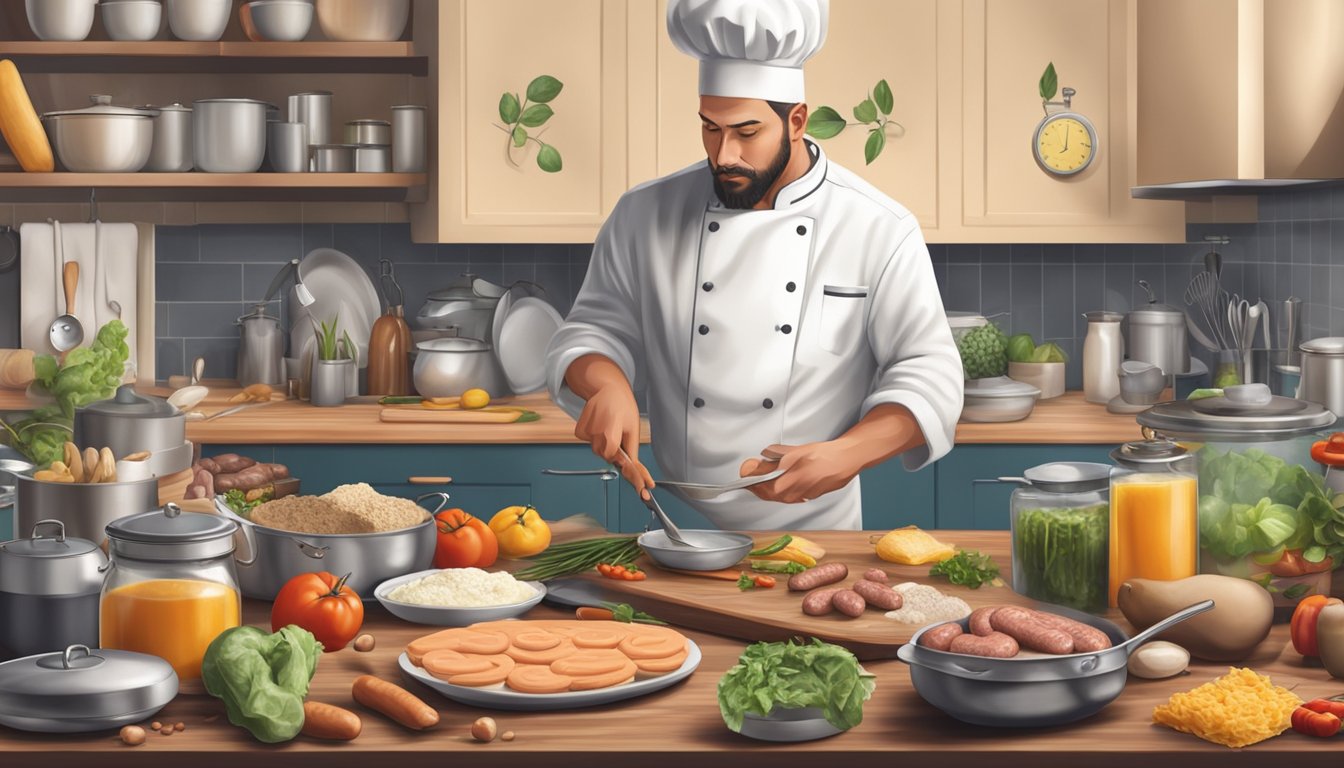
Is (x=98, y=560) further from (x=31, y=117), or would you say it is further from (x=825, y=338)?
(x=31, y=117)

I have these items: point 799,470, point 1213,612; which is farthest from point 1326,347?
point 1213,612

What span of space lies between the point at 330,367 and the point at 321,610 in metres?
2.20

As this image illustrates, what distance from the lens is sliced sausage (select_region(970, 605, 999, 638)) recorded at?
4.58 ft

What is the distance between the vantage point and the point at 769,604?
67.0 inches

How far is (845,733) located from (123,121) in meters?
2.95

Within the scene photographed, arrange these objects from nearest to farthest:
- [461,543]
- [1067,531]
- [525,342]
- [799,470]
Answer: [1067,531]
[461,543]
[799,470]
[525,342]

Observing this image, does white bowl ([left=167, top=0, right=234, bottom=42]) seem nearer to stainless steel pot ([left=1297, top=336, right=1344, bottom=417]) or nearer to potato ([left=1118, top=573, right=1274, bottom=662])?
stainless steel pot ([left=1297, top=336, right=1344, bottom=417])

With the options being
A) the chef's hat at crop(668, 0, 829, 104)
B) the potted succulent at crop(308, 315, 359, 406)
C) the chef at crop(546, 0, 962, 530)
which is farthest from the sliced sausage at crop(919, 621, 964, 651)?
the potted succulent at crop(308, 315, 359, 406)

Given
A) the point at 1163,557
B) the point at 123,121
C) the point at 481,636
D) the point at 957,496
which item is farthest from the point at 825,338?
the point at 123,121

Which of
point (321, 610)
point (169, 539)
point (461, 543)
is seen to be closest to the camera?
point (169, 539)

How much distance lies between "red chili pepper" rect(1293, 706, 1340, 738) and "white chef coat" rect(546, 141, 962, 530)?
138 centimetres

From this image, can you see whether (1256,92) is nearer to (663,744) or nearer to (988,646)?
(988,646)

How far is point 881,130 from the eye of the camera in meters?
3.62

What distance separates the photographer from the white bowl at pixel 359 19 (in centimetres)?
373
